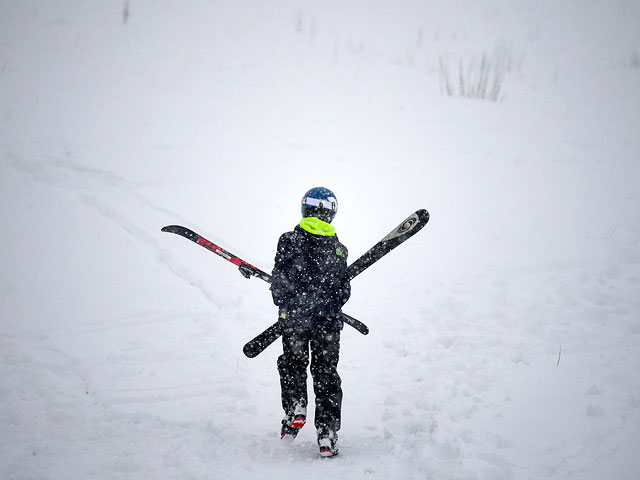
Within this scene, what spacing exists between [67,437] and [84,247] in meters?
3.58

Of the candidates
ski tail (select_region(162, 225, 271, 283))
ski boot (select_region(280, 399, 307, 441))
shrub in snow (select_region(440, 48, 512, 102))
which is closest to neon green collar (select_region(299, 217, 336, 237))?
ski tail (select_region(162, 225, 271, 283))

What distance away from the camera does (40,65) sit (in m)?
9.99

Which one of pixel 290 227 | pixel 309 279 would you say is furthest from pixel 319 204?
pixel 290 227

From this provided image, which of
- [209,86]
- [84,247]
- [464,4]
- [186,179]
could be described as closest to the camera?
[84,247]

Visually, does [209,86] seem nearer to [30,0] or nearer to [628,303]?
[30,0]

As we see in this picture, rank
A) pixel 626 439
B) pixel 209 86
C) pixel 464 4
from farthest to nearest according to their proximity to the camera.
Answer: pixel 464 4 → pixel 209 86 → pixel 626 439

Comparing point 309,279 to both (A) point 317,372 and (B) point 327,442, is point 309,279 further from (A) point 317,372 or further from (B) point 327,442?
(B) point 327,442

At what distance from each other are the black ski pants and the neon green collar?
2.55 ft

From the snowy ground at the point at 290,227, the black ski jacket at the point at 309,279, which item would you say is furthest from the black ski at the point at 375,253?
the snowy ground at the point at 290,227

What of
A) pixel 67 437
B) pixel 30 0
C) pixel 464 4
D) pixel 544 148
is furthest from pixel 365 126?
pixel 464 4

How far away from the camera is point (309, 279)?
3357 mm

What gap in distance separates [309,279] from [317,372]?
0.77 metres

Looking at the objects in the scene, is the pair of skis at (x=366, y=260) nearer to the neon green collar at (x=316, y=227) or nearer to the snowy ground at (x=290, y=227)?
the neon green collar at (x=316, y=227)

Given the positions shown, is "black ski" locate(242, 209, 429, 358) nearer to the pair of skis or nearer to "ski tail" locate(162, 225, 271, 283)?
the pair of skis
